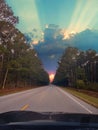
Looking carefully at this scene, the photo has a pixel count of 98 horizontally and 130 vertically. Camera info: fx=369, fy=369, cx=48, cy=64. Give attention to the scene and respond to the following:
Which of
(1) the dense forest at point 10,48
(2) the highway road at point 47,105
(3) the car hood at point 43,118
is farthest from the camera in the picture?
(1) the dense forest at point 10,48

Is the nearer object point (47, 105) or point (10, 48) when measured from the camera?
point (47, 105)

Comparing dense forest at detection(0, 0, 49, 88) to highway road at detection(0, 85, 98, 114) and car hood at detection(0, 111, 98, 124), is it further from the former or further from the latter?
car hood at detection(0, 111, 98, 124)

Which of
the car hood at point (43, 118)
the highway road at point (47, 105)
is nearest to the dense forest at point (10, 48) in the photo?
the highway road at point (47, 105)

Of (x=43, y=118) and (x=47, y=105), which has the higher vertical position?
(x=47, y=105)

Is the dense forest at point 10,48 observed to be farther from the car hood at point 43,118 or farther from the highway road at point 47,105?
the car hood at point 43,118

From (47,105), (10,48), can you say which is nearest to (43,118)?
(47,105)

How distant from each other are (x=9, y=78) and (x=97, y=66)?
147 feet

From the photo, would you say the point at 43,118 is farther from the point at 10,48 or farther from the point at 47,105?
the point at 10,48

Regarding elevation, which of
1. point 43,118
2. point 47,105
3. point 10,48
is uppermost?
point 10,48

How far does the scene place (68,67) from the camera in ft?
566

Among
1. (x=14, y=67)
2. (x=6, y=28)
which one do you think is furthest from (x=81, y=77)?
(x=6, y=28)

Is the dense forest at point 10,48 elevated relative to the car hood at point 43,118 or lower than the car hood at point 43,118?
elevated

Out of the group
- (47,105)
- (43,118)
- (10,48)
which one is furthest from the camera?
(10,48)

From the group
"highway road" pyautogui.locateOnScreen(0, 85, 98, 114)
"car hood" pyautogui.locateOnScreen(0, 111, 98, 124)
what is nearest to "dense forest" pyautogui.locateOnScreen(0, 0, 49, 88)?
"highway road" pyautogui.locateOnScreen(0, 85, 98, 114)
